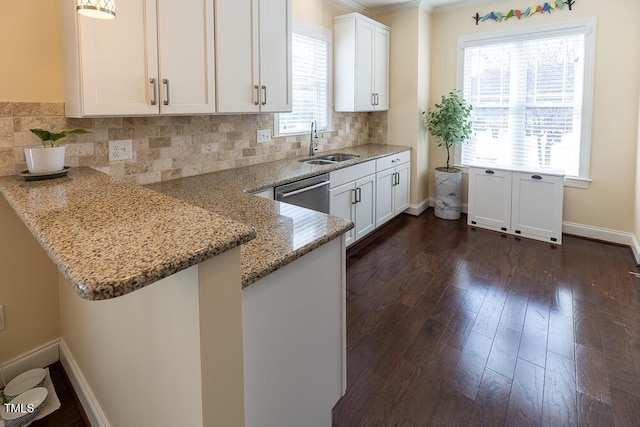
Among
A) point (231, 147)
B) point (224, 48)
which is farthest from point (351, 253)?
point (224, 48)

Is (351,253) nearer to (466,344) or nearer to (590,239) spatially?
(466,344)

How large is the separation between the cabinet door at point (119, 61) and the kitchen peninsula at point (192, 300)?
0.37m

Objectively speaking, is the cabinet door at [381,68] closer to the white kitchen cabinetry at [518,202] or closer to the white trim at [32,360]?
the white kitchen cabinetry at [518,202]

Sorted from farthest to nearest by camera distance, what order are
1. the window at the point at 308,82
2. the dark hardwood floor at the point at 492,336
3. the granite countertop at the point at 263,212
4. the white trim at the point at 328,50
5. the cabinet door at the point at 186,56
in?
the window at the point at 308,82, the white trim at the point at 328,50, the cabinet door at the point at 186,56, the dark hardwood floor at the point at 492,336, the granite countertop at the point at 263,212

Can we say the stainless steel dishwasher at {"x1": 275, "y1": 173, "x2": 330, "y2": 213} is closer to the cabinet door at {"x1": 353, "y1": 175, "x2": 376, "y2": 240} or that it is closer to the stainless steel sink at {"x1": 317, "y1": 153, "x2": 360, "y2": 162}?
the cabinet door at {"x1": 353, "y1": 175, "x2": 376, "y2": 240}

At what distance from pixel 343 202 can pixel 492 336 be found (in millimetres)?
1678

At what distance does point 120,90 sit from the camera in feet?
6.32

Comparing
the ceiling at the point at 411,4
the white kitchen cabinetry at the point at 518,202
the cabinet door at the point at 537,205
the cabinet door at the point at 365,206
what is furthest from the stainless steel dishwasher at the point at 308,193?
the ceiling at the point at 411,4

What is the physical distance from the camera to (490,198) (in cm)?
431

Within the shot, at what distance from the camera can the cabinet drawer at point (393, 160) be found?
408 centimetres

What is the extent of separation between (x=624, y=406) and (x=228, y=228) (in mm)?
2023

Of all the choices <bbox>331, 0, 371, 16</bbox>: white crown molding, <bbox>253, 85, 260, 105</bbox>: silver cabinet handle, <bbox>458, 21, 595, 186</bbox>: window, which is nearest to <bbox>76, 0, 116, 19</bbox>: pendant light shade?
<bbox>253, 85, 260, 105</bbox>: silver cabinet handle

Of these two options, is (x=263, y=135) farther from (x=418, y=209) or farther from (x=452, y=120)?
(x=418, y=209)

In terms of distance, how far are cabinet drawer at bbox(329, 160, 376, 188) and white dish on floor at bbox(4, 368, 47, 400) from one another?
7.57 feet
